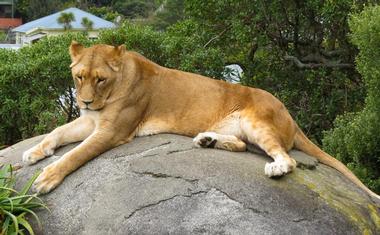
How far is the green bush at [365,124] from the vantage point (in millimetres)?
7703

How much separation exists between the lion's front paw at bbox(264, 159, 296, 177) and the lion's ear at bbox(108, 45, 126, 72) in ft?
5.63

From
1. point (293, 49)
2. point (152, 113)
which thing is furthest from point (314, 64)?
point (152, 113)

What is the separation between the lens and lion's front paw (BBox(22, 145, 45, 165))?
6711mm

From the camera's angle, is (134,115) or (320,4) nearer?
(134,115)

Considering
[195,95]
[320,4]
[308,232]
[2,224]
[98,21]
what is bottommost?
[98,21]

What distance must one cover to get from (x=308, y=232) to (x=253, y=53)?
247 inches

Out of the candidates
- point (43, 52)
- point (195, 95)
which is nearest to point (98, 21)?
point (43, 52)

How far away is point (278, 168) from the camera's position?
19.7 feet

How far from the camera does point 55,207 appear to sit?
6121mm

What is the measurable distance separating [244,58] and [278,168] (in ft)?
19.4

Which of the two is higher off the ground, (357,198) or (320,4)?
(320,4)

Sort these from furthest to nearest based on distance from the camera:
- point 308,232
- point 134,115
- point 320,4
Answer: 1. point 320,4
2. point 134,115
3. point 308,232

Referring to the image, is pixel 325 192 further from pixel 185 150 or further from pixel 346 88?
pixel 346 88

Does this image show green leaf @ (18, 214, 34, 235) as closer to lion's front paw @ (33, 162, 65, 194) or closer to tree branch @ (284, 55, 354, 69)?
lion's front paw @ (33, 162, 65, 194)
